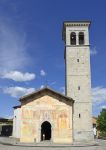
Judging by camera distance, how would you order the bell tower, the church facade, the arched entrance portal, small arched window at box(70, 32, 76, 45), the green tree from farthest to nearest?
1. the green tree
2. small arched window at box(70, 32, 76, 45)
3. the bell tower
4. the arched entrance portal
5. the church facade

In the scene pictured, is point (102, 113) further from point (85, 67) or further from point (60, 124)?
point (60, 124)

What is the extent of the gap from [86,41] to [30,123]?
51.2ft

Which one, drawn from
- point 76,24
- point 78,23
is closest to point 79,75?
point 76,24

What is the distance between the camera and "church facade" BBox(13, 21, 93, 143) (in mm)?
31844

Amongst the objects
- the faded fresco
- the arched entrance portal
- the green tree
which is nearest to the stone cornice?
the faded fresco

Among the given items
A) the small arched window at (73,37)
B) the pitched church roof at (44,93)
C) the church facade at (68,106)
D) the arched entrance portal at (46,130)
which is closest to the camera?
Answer: the church facade at (68,106)

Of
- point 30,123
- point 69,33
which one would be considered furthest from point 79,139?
point 69,33

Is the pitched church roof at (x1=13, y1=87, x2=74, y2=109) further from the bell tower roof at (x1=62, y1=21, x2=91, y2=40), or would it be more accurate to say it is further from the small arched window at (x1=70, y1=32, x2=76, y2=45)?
the bell tower roof at (x1=62, y1=21, x2=91, y2=40)

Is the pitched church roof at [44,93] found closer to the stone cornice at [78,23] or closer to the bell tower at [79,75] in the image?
the bell tower at [79,75]

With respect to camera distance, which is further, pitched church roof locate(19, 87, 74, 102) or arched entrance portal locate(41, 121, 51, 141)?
arched entrance portal locate(41, 121, 51, 141)

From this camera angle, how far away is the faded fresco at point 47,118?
31.6 metres

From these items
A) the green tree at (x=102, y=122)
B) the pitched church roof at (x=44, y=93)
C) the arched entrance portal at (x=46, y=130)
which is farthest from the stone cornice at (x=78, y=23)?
the green tree at (x=102, y=122)

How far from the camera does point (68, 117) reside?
3216 centimetres

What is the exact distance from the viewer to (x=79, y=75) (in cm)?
3938
